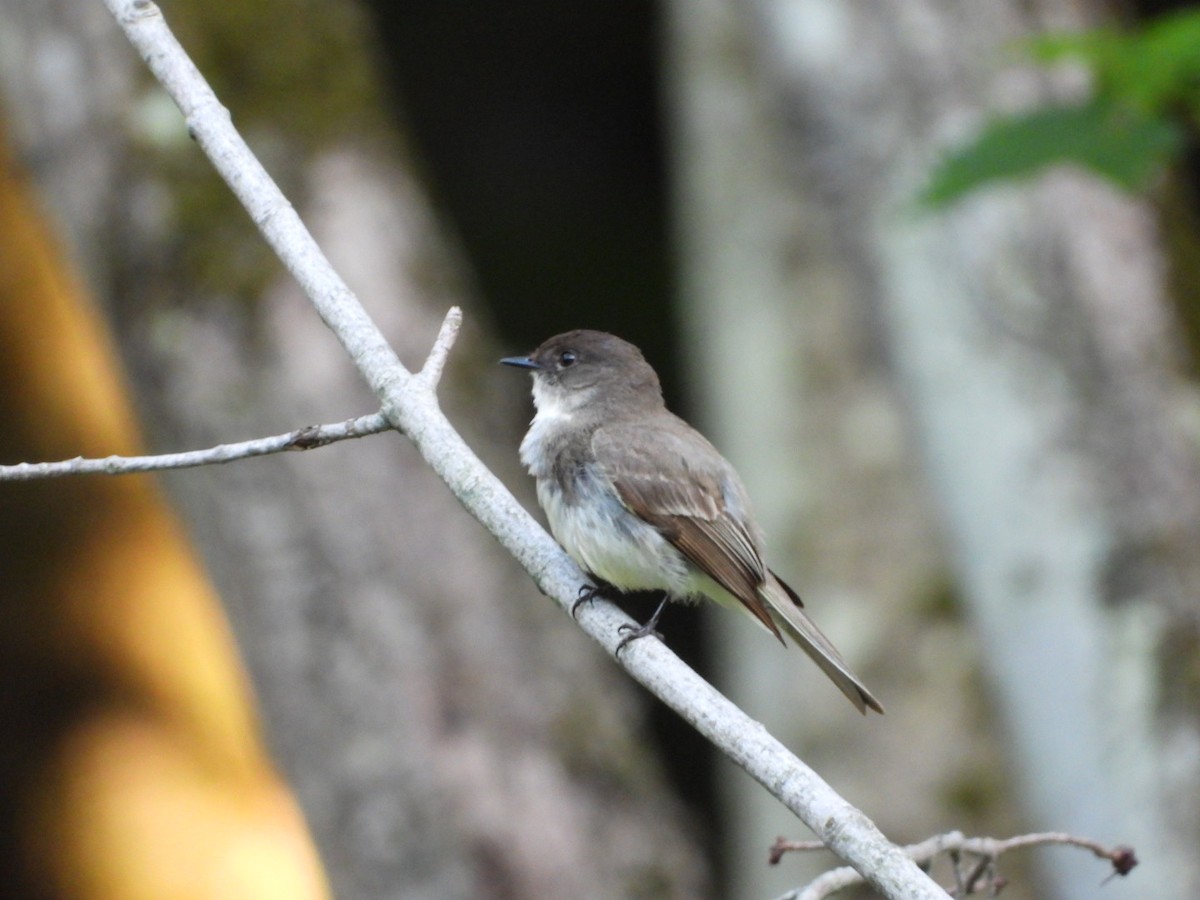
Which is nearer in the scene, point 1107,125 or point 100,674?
point 1107,125

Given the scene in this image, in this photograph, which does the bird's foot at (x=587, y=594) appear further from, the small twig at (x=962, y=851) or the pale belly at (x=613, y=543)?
the small twig at (x=962, y=851)

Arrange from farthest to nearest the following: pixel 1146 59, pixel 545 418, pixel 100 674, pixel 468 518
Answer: pixel 100 674 → pixel 468 518 → pixel 545 418 → pixel 1146 59

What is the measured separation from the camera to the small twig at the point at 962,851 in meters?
2.00

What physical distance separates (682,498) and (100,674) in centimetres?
389

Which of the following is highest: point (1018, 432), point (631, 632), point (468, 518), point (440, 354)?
point (468, 518)

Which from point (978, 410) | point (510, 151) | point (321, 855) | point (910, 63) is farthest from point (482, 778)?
point (510, 151)

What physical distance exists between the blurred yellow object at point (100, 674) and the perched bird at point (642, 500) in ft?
9.85

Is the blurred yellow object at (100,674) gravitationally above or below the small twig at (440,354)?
above

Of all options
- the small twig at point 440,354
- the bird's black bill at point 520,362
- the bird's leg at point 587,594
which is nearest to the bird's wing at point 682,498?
the bird's black bill at point 520,362

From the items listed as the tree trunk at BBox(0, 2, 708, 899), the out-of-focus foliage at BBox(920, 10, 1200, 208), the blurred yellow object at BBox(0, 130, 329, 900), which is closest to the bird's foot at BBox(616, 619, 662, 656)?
the out-of-focus foliage at BBox(920, 10, 1200, 208)

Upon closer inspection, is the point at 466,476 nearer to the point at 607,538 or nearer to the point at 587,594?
the point at 587,594

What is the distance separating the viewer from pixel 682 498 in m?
3.21

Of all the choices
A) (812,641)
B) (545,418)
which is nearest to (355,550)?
(545,418)

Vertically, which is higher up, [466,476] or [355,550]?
[355,550]
